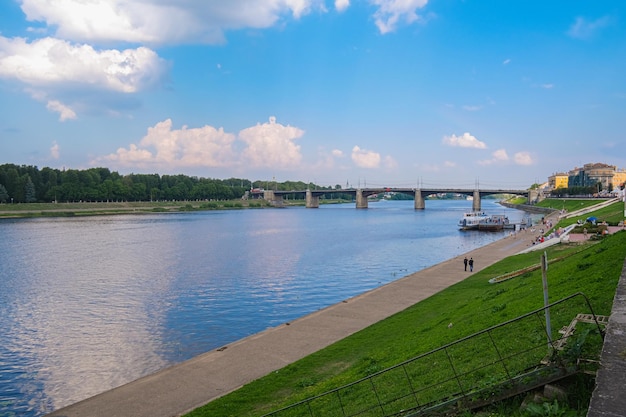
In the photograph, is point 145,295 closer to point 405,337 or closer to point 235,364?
point 235,364

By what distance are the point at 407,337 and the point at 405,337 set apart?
23 centimetres

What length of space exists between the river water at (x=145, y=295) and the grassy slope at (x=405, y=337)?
26.9ft

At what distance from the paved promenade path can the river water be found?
305cm

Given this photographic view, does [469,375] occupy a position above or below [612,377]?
below

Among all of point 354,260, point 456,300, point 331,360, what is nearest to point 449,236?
point 354,260

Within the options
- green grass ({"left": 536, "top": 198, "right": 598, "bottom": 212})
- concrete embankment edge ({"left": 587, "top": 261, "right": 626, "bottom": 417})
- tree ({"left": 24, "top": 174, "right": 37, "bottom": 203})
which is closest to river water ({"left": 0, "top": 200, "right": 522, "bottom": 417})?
concrete embankment edge ({"left": 587, "top": 261, "right": 626, "bottom": 417})

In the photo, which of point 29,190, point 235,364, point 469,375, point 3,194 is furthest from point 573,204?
point 3,194

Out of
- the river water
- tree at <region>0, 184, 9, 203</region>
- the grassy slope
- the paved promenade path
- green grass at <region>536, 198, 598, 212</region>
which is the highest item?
tree at <region>0, 184, 9, 203</region>

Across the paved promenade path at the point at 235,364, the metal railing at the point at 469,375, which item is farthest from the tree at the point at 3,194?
the metal railing at the point at 469,375

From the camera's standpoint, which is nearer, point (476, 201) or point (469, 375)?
point (469, 375)

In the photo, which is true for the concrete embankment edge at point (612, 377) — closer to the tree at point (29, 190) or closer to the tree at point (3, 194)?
the tree at point (3, 194)

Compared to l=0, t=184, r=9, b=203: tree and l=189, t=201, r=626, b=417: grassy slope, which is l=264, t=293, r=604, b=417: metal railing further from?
l=0, t=184, r=9, b=203: tree

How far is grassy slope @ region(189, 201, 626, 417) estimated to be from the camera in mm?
15531

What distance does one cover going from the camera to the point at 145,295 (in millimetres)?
40156
